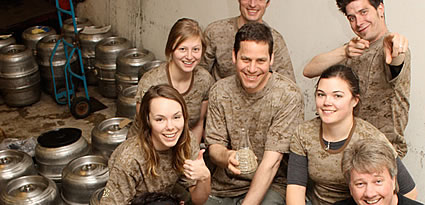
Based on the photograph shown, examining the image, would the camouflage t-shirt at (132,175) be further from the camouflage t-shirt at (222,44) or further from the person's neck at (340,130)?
the camouflage t-shirt at (222,44)

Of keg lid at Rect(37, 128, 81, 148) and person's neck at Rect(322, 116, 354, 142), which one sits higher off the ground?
person's neck at Rect(322, 116, 354, 142)

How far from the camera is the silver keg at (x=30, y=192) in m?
3.25

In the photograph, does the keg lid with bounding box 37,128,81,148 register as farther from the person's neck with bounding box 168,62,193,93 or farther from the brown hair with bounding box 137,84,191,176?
the brown hair with bounding box 137,84,191,176

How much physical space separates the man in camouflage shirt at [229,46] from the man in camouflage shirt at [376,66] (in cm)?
38

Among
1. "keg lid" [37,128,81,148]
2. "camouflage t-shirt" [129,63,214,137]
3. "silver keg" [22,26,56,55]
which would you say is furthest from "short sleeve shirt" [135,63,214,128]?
"silver keg" [22,26,56,55]

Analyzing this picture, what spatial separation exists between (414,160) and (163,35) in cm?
306

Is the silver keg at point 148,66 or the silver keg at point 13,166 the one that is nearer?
the silver keg at point 13,166

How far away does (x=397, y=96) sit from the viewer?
2.62 metres

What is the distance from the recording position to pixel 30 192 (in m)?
3.30

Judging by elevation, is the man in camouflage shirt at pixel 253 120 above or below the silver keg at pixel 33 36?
above

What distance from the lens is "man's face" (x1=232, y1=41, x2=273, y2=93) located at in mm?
2643

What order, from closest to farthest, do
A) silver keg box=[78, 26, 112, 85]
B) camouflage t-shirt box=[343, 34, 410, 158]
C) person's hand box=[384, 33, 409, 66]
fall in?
person's hand box=[384, 33, 409, 66]
camouflage t-shirt box=[343, 34, 410, 158]
silver keg box=[78, 26, 112, 85]

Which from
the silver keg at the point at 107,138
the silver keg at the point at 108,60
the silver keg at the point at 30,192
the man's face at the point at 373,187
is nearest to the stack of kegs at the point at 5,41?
the silver keg at the point at 108,60

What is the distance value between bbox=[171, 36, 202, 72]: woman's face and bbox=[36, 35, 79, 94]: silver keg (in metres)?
Result: 2.91
